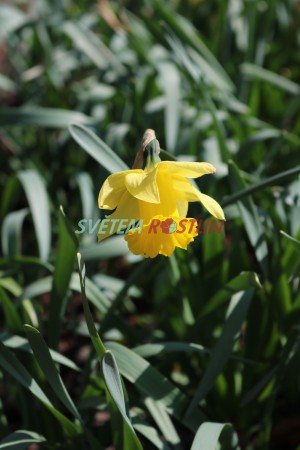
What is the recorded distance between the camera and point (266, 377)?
1.46 metres

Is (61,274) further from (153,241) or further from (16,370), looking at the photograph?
(153,241)

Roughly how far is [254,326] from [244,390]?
0.52 ft

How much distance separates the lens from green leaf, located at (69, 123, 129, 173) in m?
1.39

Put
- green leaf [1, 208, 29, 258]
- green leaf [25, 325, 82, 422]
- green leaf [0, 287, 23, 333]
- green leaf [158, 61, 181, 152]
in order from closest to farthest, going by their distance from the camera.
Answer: green leaf [25, 325, 82, 422] → green leaf [0, 287, 23, 333] → green leaf [1, 208, 29, 258] → green leaf [158, 61, 181, 152]

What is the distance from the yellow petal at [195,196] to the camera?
1.09 metres

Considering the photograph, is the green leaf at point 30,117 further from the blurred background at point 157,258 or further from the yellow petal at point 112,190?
the yellow petal at point 112,190

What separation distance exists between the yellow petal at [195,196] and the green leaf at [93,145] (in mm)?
285

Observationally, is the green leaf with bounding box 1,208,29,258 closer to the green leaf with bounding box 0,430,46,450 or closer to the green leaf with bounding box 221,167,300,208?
the green leaf with bounding box 0,430,46,450

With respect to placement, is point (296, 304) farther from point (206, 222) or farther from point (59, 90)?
point (59, 90)

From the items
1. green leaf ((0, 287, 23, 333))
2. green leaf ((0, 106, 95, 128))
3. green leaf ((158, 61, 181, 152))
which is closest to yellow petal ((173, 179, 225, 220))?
green leaf ((0, 287, 23, 333))

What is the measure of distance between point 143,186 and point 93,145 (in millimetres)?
391

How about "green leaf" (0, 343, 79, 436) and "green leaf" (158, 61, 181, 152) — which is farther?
"green leaf" (158, 61, 181, 152)

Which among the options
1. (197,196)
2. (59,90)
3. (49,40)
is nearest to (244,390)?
(197,196)

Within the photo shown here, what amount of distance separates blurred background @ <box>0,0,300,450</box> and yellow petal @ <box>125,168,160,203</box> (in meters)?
0.29
